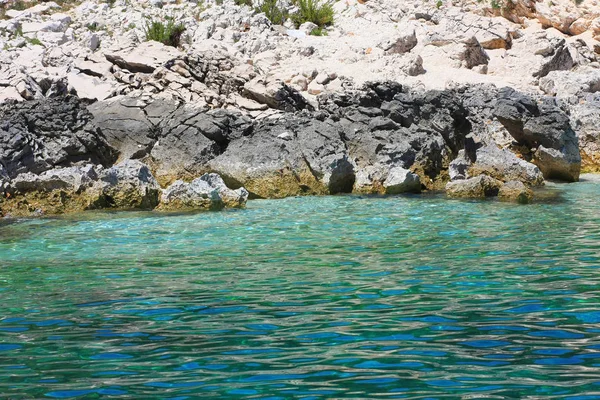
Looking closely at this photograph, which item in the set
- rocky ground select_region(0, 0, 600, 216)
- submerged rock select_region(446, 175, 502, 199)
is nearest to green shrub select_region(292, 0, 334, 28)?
rocky ground select_region(0, 0, 600, 216)

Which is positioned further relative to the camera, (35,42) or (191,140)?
(35,42)

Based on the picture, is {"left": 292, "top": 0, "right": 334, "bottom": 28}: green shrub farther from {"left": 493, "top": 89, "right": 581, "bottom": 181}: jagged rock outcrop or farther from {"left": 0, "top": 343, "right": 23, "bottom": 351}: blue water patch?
{"left": 0, "top": 343, "right": 23, "bottom": 351}: blue water patch

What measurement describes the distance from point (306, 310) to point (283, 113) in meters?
13.3

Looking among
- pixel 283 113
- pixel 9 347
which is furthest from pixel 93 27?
pixel 9 347

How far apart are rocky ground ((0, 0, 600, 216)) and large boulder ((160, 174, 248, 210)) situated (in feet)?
0.09

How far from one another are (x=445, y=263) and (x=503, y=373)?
12.7 ft

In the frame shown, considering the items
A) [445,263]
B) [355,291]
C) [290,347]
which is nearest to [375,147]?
[445,263]

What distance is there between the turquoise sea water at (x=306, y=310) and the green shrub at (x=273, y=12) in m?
18.2

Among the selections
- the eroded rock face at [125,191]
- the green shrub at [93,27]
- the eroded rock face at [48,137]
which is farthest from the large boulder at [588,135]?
the green shrub at [93,27]

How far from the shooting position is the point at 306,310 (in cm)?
606

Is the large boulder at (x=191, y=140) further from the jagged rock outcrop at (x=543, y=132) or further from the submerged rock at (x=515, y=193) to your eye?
the jagged rock outcrop at (x=543, y=132)

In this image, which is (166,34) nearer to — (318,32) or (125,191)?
(318,32)

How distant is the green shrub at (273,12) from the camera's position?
28.3m

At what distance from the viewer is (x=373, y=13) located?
28828 millimetres
